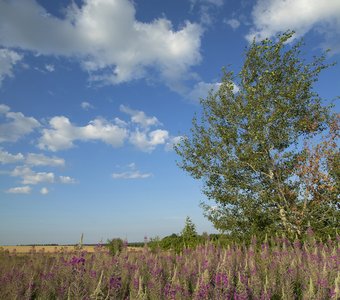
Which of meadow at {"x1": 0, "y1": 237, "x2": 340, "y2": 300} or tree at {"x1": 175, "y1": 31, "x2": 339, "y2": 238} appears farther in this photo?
tree at {"x1": 175, "y1": 31, "x2": 339, "y2": 238}

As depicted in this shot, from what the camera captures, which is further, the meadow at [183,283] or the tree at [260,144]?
the tree at [260,144]

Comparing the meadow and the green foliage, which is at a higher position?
the green foliage

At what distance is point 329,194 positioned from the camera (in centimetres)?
1939

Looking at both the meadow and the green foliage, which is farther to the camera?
the green foliage

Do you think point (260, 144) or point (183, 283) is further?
point (260, 144)

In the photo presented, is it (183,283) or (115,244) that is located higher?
(115,244)

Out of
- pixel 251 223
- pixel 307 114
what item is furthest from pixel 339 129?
pixel 251 223

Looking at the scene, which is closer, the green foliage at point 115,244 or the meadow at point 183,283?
the meadow at point 183,283

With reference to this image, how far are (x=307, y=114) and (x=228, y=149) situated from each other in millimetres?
5277

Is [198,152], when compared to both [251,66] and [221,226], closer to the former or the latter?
[221,226]

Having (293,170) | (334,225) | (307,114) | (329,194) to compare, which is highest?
(307,114)

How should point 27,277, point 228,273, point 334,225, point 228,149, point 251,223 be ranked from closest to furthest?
1. point 228,273
2. point 27,277
3. point 334,225
4. point 251,223
5. point 228,149

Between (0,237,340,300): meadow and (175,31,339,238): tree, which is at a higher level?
(175,31,339,238): tree

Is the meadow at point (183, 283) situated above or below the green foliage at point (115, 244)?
below
